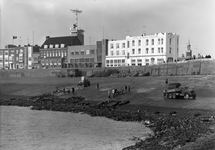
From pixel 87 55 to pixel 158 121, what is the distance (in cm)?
9354

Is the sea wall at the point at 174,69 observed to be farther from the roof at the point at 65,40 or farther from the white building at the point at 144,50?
the roof at the point at 65,40

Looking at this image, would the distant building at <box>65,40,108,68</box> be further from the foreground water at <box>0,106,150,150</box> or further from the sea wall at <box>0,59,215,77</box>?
the foreground water at <box>0,106,150,150</box>

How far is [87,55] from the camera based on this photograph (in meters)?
121

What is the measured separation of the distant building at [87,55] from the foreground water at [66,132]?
80.6 m

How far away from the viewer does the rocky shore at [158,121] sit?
2081 centimetres

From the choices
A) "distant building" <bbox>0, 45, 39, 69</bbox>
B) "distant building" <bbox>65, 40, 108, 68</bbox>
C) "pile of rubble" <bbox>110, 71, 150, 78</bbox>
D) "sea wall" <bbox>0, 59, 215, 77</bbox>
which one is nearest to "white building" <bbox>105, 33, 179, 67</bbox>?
"distant building" <bbox>65, 40, 108, 68</bbox>

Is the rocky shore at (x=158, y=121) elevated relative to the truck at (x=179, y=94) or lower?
lower

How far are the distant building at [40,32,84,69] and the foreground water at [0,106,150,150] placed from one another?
97.1 metres

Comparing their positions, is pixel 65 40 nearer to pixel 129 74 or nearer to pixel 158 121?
pixel 129 74

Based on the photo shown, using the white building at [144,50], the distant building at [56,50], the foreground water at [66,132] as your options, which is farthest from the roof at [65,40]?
the foreground water at [66,132]

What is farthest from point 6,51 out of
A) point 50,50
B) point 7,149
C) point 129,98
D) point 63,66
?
point 7,149

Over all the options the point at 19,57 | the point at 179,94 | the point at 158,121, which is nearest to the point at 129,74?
the point at 179,94

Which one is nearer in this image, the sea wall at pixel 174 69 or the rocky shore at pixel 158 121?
the rocky shore at pixel 158 121

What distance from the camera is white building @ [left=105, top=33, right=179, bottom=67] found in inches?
3964
